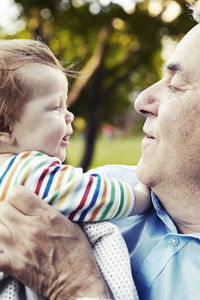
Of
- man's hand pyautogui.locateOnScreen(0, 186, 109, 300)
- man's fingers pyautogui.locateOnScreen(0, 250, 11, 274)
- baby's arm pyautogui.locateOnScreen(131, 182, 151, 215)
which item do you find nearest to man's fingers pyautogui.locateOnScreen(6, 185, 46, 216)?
man's hand pyautogui.locateOnScreen(0, 186, 109, 300)

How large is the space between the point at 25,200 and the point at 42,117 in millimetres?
381

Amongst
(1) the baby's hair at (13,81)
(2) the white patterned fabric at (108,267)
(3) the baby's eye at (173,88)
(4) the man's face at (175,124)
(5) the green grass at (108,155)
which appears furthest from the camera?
(5) the green grass at (108,155)

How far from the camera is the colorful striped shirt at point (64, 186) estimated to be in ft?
5.94

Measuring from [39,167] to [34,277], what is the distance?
0.46 metres

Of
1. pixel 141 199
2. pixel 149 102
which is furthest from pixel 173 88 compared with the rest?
pixel 141 199

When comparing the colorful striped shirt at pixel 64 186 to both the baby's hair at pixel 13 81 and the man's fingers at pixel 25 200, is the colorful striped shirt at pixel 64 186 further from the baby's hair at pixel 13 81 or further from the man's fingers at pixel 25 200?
the baby's hair at pixel 13 81

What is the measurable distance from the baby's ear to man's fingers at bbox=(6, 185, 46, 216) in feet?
0.75

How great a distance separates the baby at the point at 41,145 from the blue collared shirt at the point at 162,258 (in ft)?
0.65

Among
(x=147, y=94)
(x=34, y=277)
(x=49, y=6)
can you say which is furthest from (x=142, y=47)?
(x=34, y=277)

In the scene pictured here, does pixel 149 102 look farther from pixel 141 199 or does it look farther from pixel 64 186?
pixel 64 186

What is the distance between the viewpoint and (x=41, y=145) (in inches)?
75.6

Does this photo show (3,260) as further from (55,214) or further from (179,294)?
(179,294)

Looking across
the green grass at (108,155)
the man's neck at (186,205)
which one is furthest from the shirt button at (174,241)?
the green grass at (108,155)

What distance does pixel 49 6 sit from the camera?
8.72 meters
